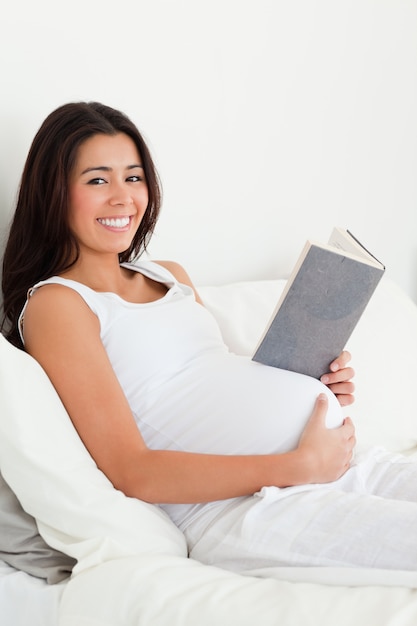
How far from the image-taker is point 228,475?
1.34 metres

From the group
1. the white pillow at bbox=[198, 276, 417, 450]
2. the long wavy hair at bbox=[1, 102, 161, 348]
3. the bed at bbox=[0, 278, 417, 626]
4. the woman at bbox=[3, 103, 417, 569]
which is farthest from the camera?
the white pillow at bbox=[198, 276, 417, 450]

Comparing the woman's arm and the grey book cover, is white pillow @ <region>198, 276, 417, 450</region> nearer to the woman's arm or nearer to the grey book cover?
the grey book cover

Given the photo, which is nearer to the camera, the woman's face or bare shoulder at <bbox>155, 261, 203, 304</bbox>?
the woman's face

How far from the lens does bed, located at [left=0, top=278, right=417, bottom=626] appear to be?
107 cm

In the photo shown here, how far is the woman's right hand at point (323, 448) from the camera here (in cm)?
136

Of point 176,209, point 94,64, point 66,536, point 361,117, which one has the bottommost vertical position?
point 66,536

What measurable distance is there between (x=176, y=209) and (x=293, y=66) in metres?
0.58

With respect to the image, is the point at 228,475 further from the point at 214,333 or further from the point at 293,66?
the point at 293,66

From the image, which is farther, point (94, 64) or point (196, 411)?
point (94, 64)

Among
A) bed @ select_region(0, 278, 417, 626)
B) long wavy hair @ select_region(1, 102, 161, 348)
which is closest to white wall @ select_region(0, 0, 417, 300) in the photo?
long wavy hair @ select_region(1, 102, 161, 348)

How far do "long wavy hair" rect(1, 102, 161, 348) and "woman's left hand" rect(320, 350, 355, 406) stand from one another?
51 centimetres

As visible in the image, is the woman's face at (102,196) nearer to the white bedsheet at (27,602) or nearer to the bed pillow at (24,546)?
the bed pillow at (24,546)

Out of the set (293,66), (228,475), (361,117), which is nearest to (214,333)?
(228,475)

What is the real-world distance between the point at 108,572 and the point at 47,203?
67 cm
